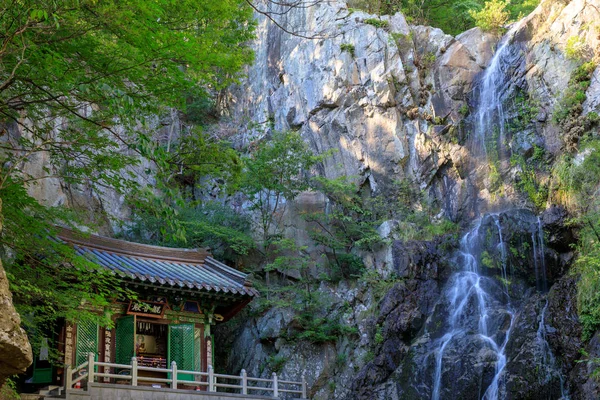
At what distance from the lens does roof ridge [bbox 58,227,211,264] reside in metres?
17.9

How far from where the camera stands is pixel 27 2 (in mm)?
7012

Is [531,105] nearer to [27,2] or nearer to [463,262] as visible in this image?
[463,262]

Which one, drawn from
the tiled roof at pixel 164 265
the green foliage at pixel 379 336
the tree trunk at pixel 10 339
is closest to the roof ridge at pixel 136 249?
the tiled roof at pixel 164 265

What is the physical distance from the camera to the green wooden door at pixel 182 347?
55.5 ft

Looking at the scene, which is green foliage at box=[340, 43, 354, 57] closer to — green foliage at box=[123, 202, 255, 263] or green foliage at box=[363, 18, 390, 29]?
green foliage at box=[363, 18, 390, 29]

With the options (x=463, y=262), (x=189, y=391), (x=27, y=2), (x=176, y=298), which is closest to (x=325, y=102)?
(x=463, y=262)

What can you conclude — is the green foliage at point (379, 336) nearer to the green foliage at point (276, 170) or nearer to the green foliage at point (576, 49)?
the green foliage at point (276, 170)

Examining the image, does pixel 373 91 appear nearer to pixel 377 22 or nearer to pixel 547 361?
pixel 377 22

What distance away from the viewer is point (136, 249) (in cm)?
1891

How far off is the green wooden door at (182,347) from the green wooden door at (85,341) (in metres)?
2.06

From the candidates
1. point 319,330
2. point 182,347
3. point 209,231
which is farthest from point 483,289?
point 209,231

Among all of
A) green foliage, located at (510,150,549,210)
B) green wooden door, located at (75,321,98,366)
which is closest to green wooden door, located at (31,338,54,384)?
green wooden door, located at (75,321,98,366)

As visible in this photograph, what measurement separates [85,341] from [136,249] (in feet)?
12.6

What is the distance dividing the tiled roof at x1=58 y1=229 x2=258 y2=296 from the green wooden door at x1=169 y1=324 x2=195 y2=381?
1.31 meters
